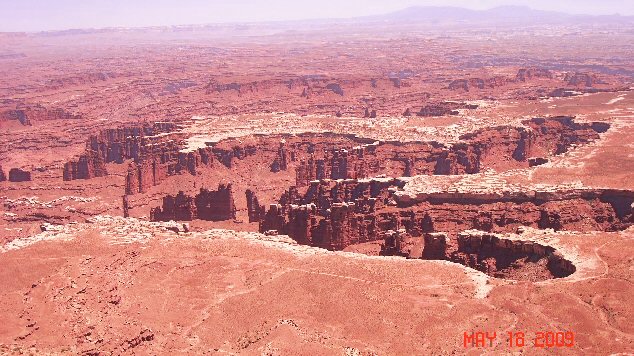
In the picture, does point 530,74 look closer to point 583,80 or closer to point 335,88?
point 583,80

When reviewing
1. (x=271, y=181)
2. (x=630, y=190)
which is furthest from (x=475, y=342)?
(x=271, y=181)

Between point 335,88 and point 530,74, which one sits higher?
point 530,74

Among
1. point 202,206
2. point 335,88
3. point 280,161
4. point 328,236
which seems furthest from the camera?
point 335,88

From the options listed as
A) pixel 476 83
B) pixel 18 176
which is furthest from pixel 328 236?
pixel 476 83

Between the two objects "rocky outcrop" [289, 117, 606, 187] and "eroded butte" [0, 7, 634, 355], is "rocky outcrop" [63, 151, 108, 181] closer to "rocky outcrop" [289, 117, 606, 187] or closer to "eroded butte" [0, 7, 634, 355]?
"eroded butte" [0, 7, 634, 355]

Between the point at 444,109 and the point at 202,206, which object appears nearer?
the point at 202,206

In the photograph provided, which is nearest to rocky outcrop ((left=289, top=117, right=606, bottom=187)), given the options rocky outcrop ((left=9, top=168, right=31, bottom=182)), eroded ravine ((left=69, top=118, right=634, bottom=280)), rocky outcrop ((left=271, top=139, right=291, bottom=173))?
eroded ravine ((left=69, top=118, right=634, bottom=280))

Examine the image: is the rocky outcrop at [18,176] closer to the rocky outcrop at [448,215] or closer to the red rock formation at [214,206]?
the red rock formation at [214,206]

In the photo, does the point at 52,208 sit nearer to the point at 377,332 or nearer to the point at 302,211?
the point at 302,211
